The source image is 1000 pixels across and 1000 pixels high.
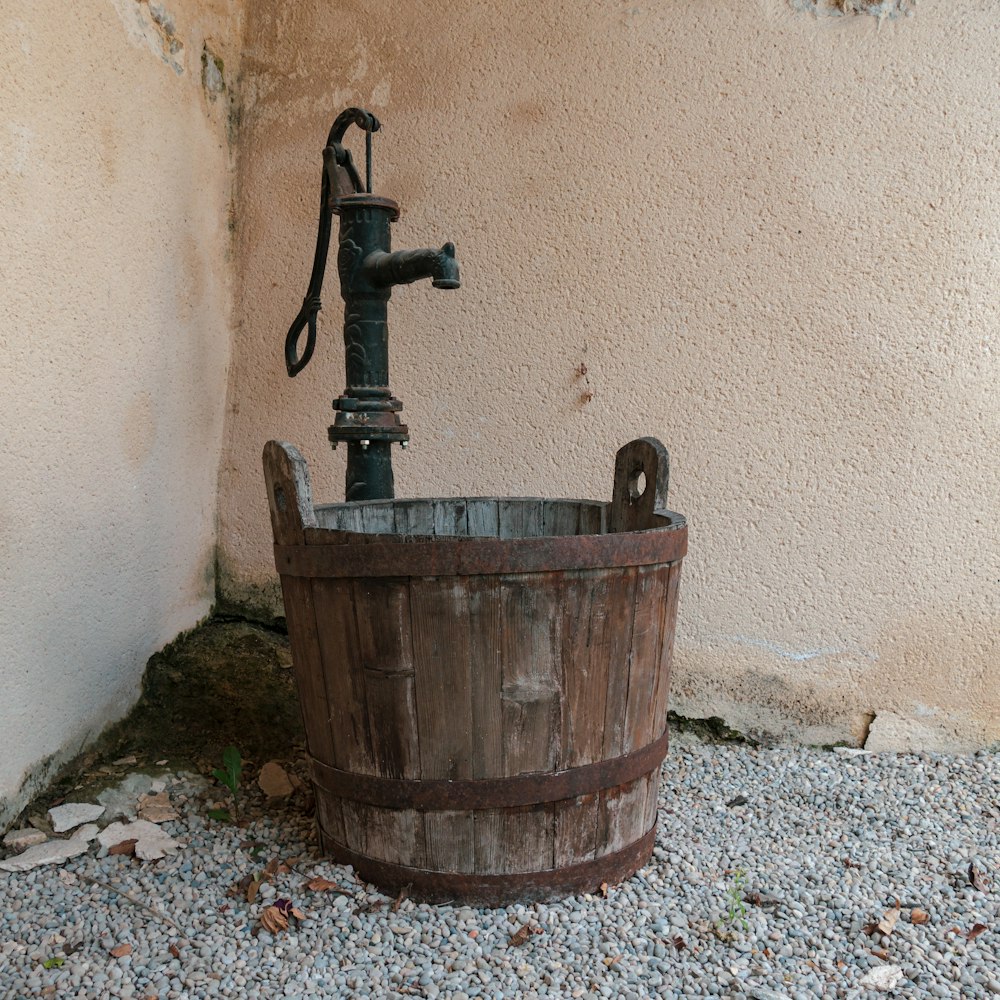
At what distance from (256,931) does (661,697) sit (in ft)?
3.07

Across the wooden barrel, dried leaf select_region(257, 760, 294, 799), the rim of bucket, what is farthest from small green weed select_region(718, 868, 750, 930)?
dried leaf select_region(257, 760, 294, 799)

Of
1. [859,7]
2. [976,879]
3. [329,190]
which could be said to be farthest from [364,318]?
[976,879]

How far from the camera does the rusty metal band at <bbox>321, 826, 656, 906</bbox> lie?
5.74 ft

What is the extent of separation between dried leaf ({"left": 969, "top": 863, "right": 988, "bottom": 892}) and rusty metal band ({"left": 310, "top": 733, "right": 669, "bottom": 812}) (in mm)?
826

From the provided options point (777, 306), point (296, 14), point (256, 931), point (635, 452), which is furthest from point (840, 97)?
point (256, 931)

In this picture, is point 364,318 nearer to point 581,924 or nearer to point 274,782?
point 274,782

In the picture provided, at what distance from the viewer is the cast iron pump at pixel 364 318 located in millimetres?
2250

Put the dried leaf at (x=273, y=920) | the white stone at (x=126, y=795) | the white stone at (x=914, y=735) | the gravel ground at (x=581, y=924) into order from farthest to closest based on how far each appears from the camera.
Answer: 1. the white stone at (x=914, y=735)
2. the white stone at (x=126, y=795)
3. the dried leaf at (x=273, y=920)
4. the gravel ground at (x=581, y=924)

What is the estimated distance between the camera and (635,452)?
2.16 m

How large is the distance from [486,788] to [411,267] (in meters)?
1.18

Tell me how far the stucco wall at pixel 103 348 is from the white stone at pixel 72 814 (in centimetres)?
9

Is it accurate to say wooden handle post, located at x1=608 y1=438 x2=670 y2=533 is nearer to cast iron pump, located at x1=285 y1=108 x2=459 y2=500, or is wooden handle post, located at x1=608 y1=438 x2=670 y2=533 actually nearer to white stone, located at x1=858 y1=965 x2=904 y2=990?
cast iron pump, located at x1=285 y1=108 x2=459 y2=500

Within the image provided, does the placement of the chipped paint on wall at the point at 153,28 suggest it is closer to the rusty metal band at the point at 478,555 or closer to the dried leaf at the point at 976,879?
the rusty metal band at the point at 478,555

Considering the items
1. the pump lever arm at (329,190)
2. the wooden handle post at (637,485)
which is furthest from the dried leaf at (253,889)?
the pump lever arm at (329,190)
